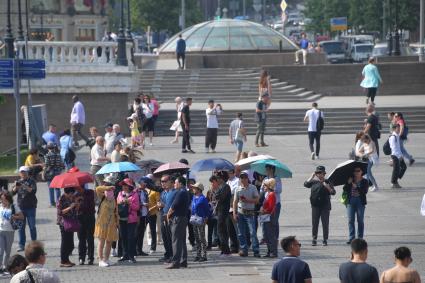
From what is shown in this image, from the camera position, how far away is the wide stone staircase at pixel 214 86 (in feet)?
147

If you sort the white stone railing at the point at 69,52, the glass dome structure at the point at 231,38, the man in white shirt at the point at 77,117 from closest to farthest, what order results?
the man in white shirt at the point at 77,117, the white stone railing at the point at 69,52, the glass dome structure at the point at 231,38

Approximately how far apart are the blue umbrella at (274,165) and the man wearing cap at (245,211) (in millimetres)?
699

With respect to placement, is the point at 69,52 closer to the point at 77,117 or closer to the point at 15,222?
the point at 77,117

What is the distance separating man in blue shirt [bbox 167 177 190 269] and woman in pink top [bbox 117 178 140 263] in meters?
0.68

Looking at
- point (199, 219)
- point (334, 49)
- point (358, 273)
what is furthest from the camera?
point (334, 49)

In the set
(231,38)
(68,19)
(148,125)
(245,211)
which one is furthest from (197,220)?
(68,19)

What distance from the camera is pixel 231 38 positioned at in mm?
57812

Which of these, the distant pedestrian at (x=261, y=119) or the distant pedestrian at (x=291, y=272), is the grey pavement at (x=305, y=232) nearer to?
the distant pedestrian at (x=261, y=119)

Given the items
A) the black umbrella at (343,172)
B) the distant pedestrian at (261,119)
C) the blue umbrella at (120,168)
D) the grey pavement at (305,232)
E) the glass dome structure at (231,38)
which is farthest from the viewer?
the glass dome structure at (231,38)

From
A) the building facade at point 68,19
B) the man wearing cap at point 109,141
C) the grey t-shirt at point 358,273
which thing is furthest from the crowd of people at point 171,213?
the building facade at point 68,19

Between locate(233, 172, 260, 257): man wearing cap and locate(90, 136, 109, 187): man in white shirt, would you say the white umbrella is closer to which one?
locate(233, 172, 260, 257): man wearing cap

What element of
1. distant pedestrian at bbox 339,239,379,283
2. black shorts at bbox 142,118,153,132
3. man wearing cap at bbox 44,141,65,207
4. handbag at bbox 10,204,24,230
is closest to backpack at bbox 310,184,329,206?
handbag at bbox 10,204,24,230

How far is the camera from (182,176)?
1928cm

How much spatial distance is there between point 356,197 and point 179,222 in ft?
9.67
